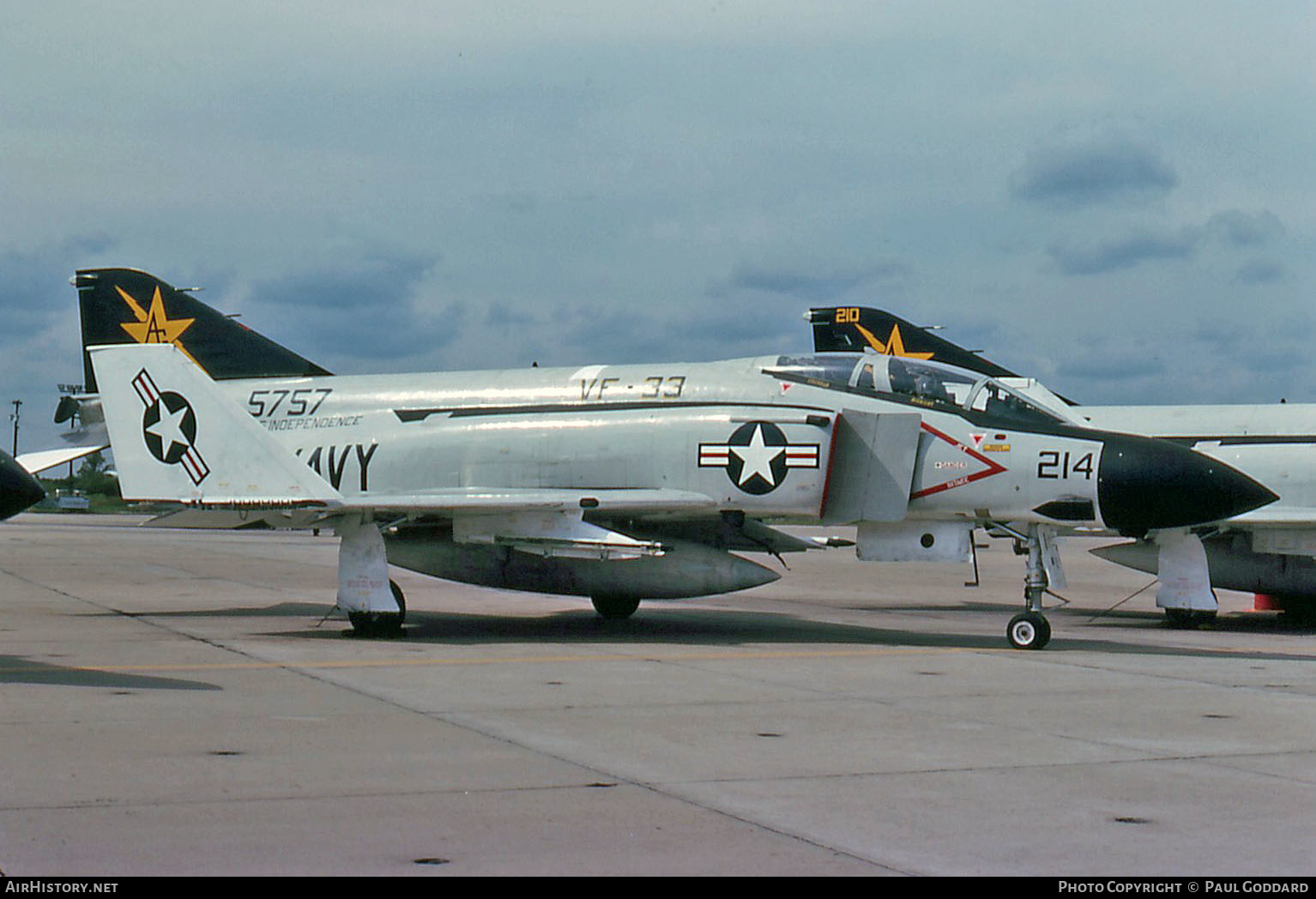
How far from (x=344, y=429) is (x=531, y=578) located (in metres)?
2.68

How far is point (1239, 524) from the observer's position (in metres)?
15.2

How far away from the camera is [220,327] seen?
658 inches

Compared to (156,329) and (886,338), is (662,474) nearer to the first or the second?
(156,329)

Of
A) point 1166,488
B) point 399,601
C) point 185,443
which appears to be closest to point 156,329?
point 185,443

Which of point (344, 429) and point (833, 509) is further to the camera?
point (344, 429)

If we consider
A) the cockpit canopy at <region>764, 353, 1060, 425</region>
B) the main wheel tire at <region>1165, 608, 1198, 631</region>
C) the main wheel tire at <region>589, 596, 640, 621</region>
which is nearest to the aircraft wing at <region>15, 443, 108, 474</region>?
the main wheel tire at <region>589, 596, 640, 621</region>

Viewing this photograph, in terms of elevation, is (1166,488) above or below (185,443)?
below

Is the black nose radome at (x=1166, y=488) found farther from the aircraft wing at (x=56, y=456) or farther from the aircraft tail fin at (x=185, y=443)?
the aircraft wing at (x=56, y=456)

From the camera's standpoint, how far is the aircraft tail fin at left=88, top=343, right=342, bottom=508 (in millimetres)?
12094

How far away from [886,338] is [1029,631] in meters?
11.9
